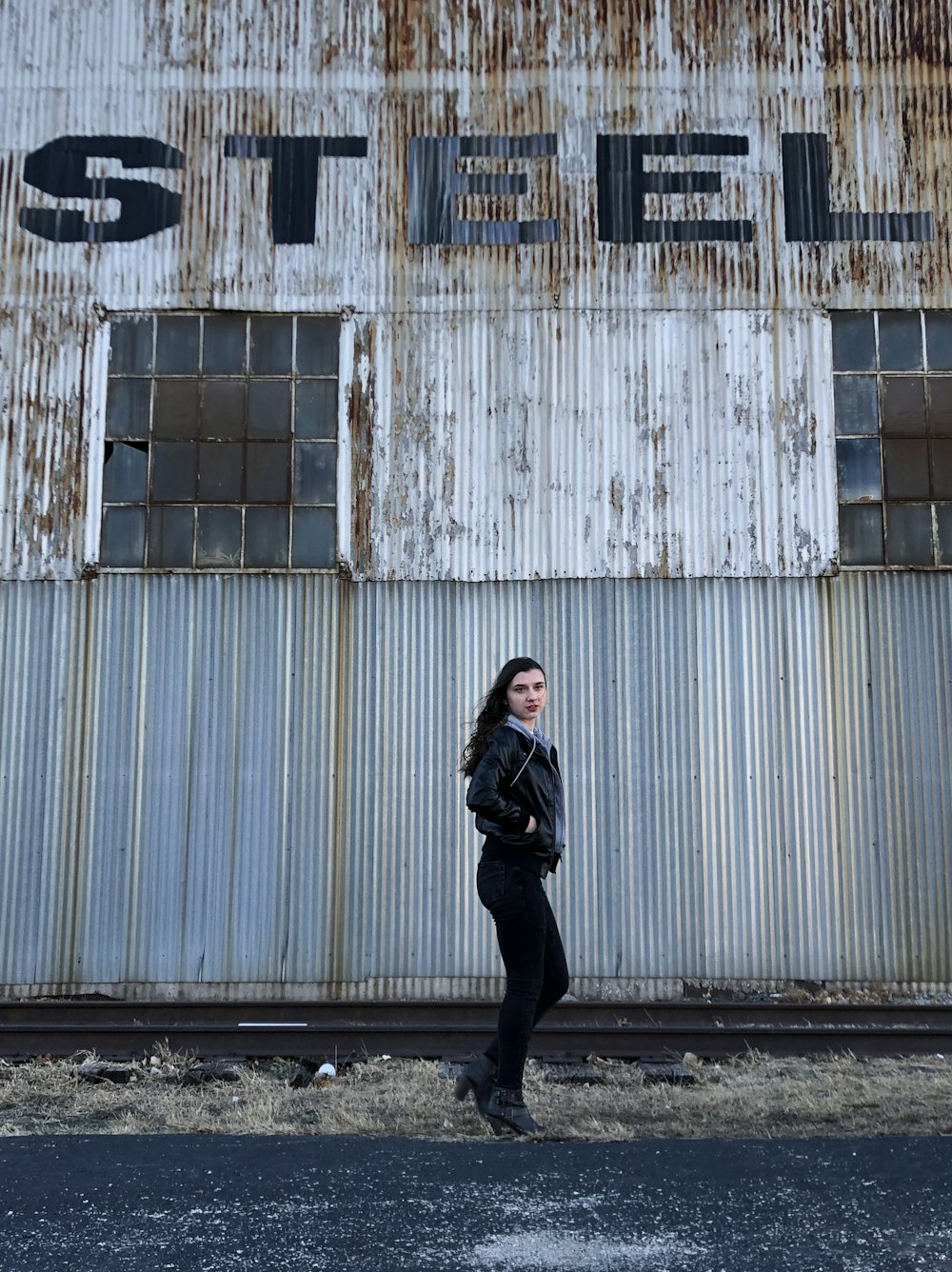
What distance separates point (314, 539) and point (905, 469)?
4.89m

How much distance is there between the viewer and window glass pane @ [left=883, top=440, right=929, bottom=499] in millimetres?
9516

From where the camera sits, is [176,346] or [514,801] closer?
[514,801]

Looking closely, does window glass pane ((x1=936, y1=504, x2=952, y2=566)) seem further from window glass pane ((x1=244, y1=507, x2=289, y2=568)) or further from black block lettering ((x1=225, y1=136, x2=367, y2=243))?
black block lettering ((x1=225, y1=136, x2=367, y2=243))

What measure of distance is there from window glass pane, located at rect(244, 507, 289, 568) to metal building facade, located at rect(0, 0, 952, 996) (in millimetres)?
360

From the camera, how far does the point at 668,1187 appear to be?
367 centimetres

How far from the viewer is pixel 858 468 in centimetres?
952

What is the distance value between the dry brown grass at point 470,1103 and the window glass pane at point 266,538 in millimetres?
4177

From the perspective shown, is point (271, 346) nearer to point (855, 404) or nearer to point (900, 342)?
point (855, 404)

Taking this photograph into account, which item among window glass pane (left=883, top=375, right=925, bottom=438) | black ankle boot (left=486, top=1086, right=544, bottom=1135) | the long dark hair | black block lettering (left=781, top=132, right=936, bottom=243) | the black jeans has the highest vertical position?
black block lettering (left=781, top=132, right=936, bottom=243)

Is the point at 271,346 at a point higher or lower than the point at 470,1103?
higher

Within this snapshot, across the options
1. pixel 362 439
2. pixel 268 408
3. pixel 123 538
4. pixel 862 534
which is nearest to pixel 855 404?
pixel 862 534

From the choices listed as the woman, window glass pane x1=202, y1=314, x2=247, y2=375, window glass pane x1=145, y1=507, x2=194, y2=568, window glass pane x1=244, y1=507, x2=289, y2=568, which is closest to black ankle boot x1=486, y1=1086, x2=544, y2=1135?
the woman

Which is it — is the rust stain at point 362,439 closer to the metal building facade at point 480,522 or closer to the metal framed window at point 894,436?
the metal building facade at point 480,522

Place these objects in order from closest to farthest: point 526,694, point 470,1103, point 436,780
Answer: point 526,694
point 470,1103
point 436,780
